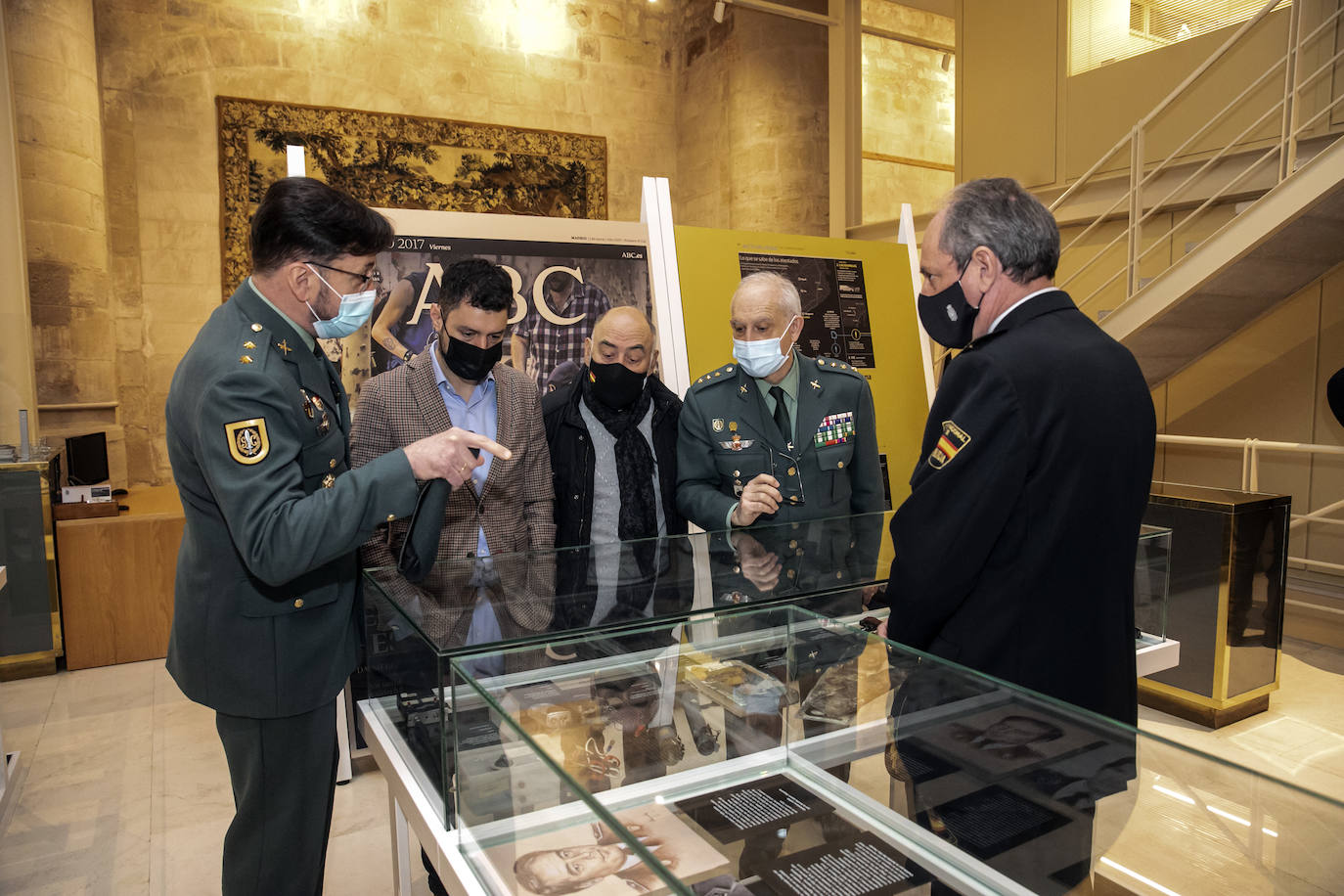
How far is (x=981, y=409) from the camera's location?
1517 mm

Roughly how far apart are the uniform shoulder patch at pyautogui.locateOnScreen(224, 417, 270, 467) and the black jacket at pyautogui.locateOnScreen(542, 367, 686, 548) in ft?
4.47

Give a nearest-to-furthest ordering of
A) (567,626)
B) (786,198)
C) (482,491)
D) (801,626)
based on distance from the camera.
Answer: (567,626) → (801,626) → (482,491) → (786,198)

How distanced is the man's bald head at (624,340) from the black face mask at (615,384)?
21mm

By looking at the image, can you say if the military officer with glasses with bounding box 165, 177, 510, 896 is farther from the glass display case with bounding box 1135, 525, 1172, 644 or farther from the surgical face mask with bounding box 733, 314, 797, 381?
the glass display case with bounding box 1135, 525, 1172, 644

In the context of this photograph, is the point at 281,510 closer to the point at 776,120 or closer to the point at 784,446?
the point at 784,446

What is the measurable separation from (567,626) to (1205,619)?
3776 mm

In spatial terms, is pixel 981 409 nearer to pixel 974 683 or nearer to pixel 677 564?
pixel 974 683

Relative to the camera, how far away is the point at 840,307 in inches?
181

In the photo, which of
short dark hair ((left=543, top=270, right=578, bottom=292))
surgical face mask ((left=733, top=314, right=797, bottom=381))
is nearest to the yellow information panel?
short dark hair ((left=543, top=270, right=578, bottom=292))

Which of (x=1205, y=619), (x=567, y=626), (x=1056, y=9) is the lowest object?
(x=1205, y=619)

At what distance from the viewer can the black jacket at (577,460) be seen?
9.18 ft

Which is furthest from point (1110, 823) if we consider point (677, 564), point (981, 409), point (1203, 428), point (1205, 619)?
point (1203, 428)

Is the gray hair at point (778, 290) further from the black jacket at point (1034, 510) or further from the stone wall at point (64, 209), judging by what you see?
the stone wall at point (64, 209)

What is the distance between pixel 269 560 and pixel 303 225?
2.08 feet
